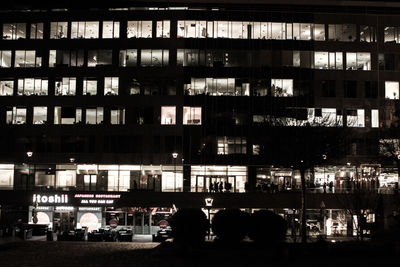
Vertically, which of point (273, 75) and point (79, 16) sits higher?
point (79, 16)

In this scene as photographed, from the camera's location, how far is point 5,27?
239 ft

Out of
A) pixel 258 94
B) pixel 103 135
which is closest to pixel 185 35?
pixel 258 94

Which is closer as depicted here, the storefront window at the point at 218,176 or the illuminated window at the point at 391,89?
the storefront window at the point at 218,176

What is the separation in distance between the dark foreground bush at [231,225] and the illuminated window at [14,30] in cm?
4749

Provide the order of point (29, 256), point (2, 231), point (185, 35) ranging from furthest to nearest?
point (185, 35), point (2, 231), point (29, 256)

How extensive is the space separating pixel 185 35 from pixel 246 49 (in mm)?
7615

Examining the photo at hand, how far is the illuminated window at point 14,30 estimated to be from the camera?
72625 mm

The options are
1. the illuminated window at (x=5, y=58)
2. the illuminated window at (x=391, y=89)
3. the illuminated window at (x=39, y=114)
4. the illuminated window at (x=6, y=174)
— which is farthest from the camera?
the illuminated window at (x=5, y=58)

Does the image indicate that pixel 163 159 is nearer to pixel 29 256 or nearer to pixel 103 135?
pixel 103 135

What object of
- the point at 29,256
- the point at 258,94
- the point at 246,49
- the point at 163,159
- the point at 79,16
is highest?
the point at 79,16

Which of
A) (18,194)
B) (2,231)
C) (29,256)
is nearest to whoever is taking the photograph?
→ (29,256)

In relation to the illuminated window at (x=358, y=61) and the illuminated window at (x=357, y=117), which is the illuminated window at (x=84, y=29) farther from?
the illuminated window at (x=357, y=117)

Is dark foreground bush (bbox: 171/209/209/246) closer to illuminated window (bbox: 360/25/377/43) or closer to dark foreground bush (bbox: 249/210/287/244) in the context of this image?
dark foreground bush (bbox: 249/210/287/244)

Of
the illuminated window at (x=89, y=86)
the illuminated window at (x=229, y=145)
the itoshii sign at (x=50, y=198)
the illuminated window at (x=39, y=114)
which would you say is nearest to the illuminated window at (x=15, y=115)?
the illuminated window at (x=39, y=114)
